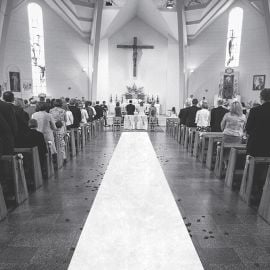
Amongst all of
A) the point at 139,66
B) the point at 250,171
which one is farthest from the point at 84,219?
the point at 139,66

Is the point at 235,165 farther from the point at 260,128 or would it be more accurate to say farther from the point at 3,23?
the point at 3,23

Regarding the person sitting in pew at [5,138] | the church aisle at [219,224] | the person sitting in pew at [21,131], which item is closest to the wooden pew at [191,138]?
Answer: the church aisle at [219,224]

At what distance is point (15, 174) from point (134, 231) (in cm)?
→ 188

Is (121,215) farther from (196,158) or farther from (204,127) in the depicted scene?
(204,127)

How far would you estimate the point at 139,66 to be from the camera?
65.4 ft

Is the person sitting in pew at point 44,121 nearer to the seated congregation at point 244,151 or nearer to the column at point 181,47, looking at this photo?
the seated congregation at point 244,151

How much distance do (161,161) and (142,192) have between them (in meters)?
2.39

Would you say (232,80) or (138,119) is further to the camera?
(232,80)

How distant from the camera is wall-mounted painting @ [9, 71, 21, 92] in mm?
14852

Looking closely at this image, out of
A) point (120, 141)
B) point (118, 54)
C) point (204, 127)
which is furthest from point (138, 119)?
point (118, 54)

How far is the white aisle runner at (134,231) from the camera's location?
2.57m

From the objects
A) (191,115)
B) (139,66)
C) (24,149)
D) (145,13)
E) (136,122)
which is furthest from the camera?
(139,66)

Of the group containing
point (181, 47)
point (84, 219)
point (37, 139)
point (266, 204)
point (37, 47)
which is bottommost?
point (84, 219)

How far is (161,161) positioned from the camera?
263 inches
